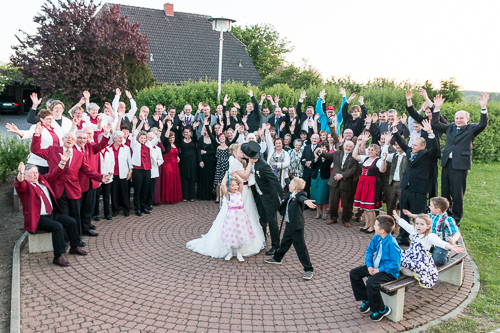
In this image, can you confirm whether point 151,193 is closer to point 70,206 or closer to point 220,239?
point 70,206

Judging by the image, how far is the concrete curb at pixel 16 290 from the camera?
4.55 m

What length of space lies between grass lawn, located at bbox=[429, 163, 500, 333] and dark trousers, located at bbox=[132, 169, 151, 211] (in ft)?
23.9

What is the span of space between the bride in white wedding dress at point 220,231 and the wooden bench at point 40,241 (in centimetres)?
259

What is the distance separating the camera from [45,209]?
656cm

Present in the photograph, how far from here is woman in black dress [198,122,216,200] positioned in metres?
11.1

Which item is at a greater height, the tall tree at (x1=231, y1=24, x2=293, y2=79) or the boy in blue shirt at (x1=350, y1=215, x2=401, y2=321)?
the tall tree at (x1=231, y1=24, x2=293, y2=79)

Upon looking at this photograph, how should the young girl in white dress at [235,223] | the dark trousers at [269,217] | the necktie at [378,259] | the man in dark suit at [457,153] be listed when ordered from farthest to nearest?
the man in dark suit at [457,153] < the dark trousers at [269,217] < the young girl in white dress at [235,223] < the necktie at [378,259]

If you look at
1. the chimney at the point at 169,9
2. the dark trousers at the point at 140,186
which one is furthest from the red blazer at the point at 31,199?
the chimney at the point at 169,9

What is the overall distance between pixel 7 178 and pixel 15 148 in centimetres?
132

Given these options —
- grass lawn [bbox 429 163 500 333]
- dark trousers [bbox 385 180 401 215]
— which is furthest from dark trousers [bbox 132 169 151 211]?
grass lawn [bbox 429 163 500 333]

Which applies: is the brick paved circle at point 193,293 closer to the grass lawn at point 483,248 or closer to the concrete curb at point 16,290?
the concrete curb at point 16,290

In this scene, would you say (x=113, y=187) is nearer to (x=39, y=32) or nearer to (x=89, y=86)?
(x=89, y=86)

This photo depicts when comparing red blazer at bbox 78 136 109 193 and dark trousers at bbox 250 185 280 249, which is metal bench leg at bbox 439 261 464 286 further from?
red blazer at bbox 78 136 109 193

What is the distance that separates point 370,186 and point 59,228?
21.2 feet
